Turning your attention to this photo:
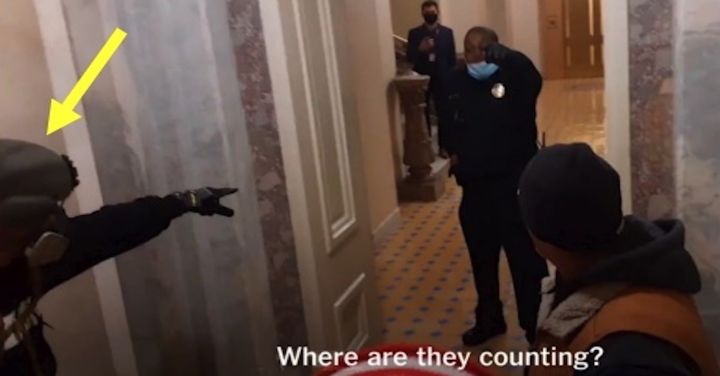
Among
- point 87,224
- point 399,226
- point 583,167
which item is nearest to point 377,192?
point 399,226

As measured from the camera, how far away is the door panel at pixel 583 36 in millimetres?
13922

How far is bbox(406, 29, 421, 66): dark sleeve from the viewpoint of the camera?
756cm

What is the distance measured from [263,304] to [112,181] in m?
0.78

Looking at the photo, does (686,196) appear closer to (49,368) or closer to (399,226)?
(49,368)

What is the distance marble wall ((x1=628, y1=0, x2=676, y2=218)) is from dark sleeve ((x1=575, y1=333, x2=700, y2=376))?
1.73 m

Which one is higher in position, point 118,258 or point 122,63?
point 122,63

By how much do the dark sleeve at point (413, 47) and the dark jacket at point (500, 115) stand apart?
13.5ft

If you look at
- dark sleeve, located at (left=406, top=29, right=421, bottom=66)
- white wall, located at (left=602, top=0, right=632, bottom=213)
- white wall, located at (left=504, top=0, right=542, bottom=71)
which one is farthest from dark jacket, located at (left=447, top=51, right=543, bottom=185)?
white wall, located at (left=504, top=0, right=542, bottom=71)

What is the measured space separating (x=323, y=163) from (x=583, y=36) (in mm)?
11805

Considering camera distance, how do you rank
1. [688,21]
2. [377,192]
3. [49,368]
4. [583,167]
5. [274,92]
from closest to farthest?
[583,167]
[49,368]
[688,21]
[274,92]
[377,192]

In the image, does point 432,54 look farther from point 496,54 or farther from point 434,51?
point 496,54

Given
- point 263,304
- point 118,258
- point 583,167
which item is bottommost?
point 263,304

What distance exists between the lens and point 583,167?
1294mm

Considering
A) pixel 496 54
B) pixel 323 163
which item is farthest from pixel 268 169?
pixel 496 54
